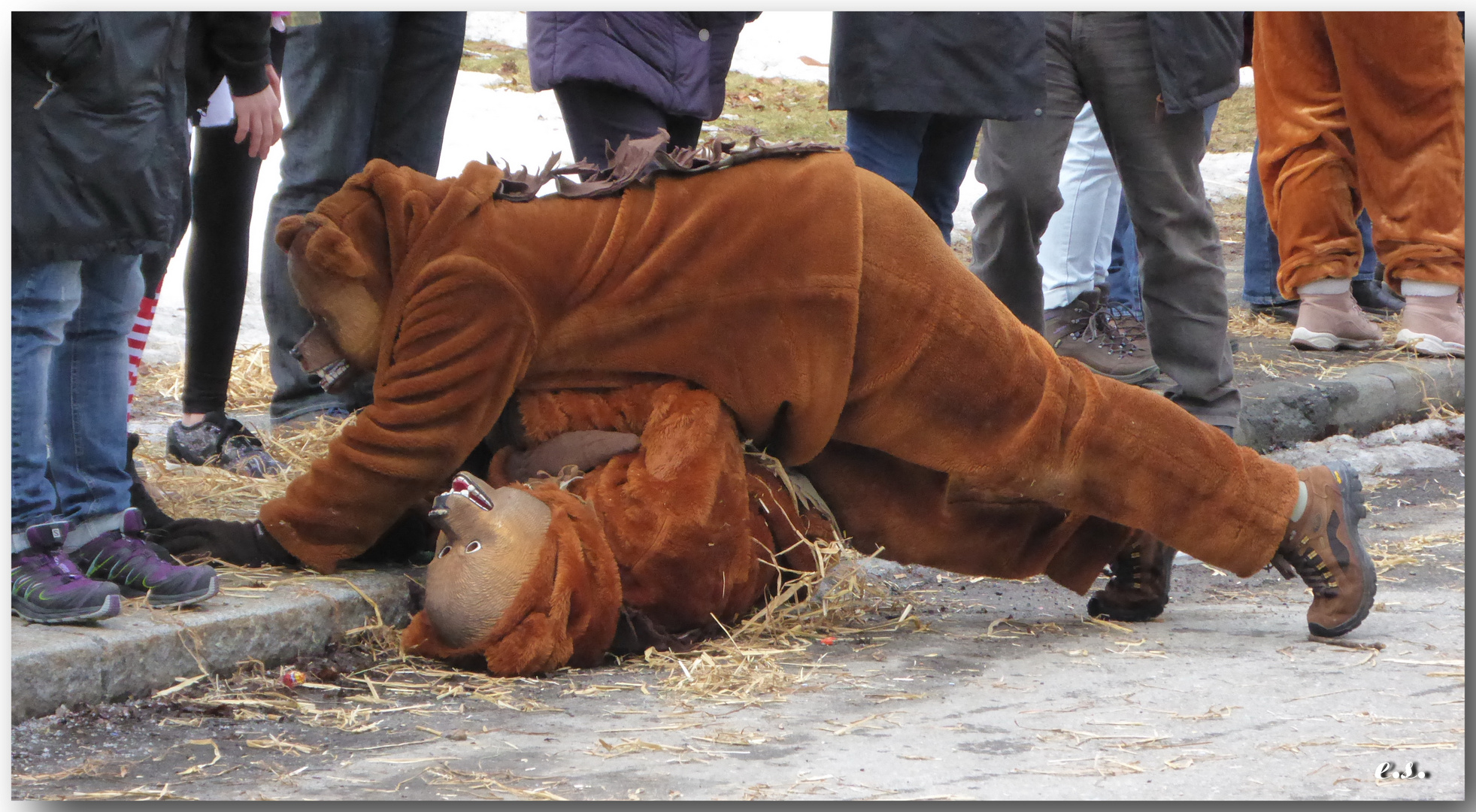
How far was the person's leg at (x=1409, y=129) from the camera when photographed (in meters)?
5.53

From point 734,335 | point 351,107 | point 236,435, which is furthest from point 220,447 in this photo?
point 734,335

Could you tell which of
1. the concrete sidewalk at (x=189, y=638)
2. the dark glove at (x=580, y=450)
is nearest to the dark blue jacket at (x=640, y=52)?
the dark glove at (x=580, y=450)

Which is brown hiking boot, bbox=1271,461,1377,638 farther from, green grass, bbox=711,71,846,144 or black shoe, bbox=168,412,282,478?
green grass, bbox=711,71,846,144

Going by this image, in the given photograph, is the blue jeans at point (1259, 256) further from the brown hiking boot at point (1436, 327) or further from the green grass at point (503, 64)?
the green grass at point (503, 64)

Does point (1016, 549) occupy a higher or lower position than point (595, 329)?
lower

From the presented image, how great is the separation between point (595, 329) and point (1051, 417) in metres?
0.97

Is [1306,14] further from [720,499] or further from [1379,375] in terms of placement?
[720,499]

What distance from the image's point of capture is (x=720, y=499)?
9.98 feet

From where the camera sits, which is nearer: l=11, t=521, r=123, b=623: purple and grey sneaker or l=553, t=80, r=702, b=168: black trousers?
l=11, t=521, r=123, b=623: purple and grey sneaker

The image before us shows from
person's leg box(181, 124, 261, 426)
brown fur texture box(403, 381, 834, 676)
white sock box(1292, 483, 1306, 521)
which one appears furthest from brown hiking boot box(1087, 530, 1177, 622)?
person's leg box(181, 124, 261, 426)

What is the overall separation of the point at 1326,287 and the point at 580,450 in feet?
15.5

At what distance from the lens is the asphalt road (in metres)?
2.33

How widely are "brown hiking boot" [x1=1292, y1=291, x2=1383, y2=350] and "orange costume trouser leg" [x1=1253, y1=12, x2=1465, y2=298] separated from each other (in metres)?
0.20

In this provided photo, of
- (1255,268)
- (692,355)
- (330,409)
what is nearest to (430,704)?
(692,355)
